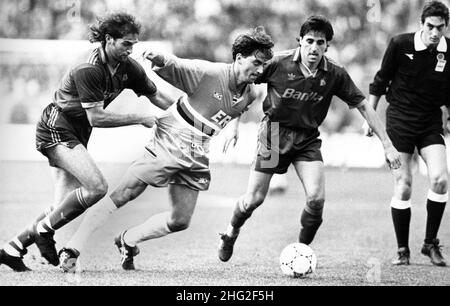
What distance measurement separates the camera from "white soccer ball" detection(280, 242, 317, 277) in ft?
20.4

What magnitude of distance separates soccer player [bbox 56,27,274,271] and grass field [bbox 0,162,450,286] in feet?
1.45

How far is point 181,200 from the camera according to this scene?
6.30m

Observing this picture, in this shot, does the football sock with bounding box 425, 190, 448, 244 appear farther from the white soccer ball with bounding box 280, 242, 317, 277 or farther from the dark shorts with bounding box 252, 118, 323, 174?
the white soccer ball with bounding box 280, 242, 317, 277

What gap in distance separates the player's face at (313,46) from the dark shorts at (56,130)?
5.76ft

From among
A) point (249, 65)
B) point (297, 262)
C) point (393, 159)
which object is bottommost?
point (297, 262)

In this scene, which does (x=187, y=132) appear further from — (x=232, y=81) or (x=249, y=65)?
(x=249, y=65)

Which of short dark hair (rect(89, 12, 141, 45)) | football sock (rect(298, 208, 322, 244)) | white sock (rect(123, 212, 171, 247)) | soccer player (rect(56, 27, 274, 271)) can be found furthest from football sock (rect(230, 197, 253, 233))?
short dark hair (rect(89, 12, 141, 45))

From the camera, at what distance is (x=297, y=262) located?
6.25 m

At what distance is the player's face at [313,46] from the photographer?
20.9ft

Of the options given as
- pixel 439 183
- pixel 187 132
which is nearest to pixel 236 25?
pixel 439 183

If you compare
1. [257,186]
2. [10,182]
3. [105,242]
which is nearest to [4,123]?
[10,182]

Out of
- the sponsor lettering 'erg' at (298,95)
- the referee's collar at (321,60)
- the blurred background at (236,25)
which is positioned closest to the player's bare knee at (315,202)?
the sponsor lettering 'erg' at (298,95)

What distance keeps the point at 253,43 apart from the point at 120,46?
970 mm

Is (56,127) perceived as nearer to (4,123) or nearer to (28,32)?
(4,123)
